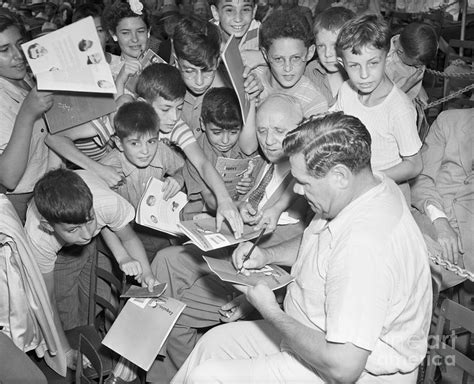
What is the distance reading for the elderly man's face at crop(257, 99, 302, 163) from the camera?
8.71 ft

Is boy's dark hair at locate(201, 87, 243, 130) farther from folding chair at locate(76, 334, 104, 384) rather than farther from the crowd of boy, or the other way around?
folding chair at locate(76, 334, 104, 384)

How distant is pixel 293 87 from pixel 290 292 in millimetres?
1245

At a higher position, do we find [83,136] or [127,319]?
[83,136]

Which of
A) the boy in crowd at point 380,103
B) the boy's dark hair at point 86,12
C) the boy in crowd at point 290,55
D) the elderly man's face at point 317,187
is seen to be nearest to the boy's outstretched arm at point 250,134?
the boy in crowd at point 290,55

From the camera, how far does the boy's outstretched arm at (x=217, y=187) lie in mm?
2529

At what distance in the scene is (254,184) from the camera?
296cm

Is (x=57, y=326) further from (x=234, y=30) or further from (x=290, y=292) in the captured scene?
(x=234, y=30)

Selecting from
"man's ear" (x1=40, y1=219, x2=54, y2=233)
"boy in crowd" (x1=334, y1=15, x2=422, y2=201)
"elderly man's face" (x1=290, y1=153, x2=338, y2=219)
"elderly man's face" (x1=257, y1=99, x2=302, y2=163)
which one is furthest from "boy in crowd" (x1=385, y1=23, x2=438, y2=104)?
"man's ear" (x1=40, y1=219, x2=54, y2=233)

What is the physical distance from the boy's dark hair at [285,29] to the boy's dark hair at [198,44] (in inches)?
9.8

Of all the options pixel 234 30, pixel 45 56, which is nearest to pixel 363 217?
pixel 45 56

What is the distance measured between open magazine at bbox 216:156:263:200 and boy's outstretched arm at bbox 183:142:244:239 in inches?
2.5

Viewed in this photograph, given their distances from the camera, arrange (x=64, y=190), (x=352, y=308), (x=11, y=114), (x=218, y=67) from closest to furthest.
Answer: (x=352, y=308) < (x=64, y=190) < (x=11, y=114) < (x=218, y=67)

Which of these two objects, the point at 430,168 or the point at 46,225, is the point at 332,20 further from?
the point at 46,225

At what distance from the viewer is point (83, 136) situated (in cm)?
297
